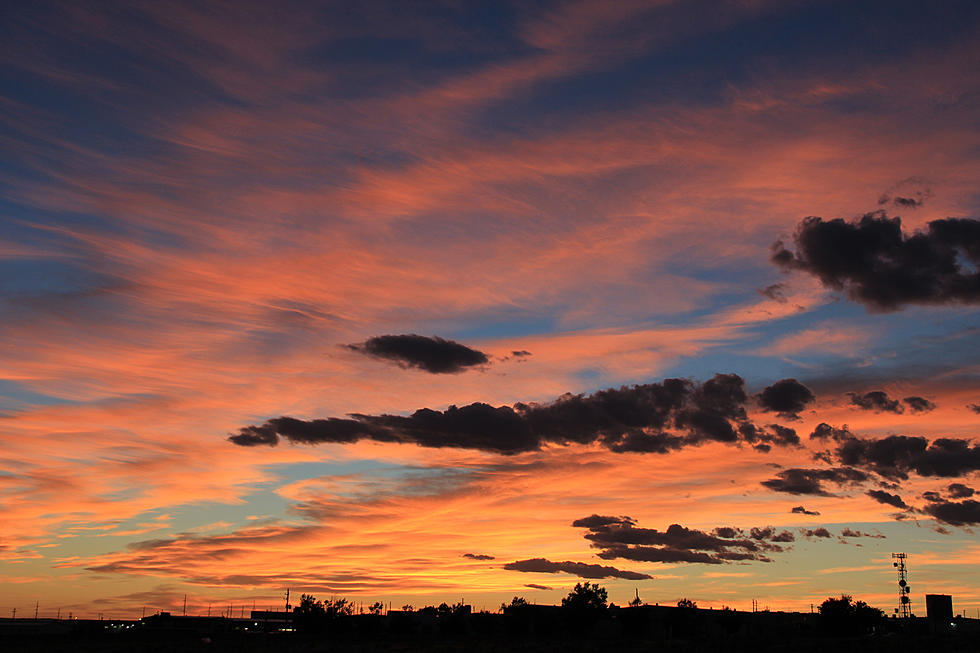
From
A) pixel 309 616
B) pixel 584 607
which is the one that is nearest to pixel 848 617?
pixel 584 607

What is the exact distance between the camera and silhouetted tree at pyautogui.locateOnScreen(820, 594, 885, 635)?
163750 millimetres

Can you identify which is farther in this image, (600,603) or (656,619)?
(600,603)

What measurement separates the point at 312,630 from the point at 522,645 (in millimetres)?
67005

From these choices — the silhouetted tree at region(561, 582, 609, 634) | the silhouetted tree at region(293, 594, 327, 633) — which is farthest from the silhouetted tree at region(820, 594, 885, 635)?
the silhouetted tree at region(293, 594, 327, 633)

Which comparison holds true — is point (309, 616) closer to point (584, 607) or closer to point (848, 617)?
point (584, 607)

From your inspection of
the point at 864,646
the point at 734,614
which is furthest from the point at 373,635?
the point at 864,646

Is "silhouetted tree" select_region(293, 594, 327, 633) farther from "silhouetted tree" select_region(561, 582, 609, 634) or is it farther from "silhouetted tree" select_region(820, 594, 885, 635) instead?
"silhouetted tree" select_region(820, 594, 885, 635)

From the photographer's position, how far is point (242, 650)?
358 feet

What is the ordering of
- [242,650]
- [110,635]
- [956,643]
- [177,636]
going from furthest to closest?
[177,636] → [110,635] → [242,650] → [956,643]

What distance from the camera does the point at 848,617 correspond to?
166 meters

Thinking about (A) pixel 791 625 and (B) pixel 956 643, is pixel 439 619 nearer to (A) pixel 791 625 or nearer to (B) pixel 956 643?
(A) pixel 791 625

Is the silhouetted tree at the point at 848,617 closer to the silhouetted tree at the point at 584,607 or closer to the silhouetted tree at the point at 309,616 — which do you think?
the silhouetted tree at the point at 584,607

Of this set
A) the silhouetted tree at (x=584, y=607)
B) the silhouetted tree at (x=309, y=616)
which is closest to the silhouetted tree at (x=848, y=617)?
the silhouetted tree at (x=584, y=607)

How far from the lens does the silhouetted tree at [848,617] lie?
164m
